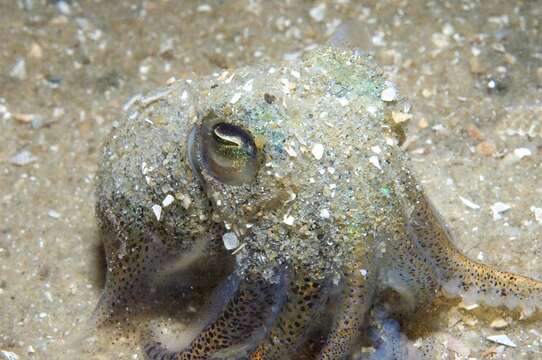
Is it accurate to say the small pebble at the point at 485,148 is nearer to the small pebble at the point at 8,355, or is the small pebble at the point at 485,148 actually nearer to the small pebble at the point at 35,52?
the small pebble at the point at 8,355

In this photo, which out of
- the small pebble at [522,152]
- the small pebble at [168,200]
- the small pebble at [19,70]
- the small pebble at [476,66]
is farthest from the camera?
the small pebble at [19,70]

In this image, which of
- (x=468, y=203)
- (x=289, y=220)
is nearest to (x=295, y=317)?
(x=289, y=220)

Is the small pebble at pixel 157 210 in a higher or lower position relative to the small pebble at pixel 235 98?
lower

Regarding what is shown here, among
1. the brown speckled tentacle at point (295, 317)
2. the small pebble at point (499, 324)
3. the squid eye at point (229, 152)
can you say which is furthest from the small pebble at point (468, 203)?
the squid eye at point (229, 152)

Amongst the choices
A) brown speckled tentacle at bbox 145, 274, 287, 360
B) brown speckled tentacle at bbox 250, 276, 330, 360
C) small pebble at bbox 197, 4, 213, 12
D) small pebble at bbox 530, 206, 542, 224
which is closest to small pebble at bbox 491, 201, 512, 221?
small pebble at bbox 530, 206, 542, 224

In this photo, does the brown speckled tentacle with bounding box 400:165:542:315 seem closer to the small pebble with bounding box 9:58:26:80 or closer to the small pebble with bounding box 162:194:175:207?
the small pebble with bounding box 162:194:175:207

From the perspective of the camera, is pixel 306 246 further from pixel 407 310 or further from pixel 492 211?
pixel 492 211
